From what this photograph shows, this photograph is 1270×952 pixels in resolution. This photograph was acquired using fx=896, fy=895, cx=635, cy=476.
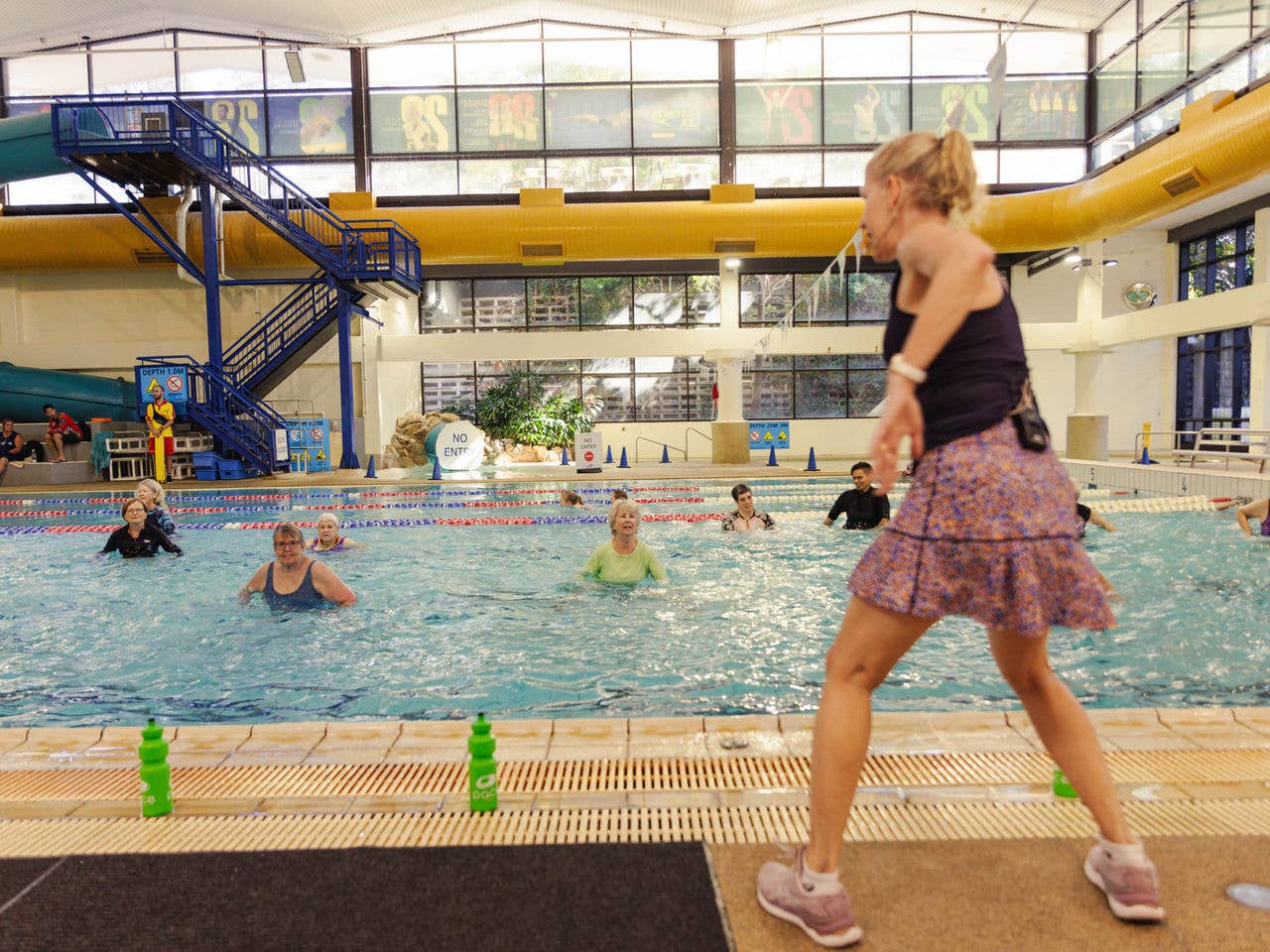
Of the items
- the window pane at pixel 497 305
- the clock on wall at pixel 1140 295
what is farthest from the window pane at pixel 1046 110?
the window pane at pixel 497 305

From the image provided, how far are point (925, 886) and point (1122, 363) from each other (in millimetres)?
22503

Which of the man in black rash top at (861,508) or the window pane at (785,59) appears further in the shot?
the window pane at (785,59)

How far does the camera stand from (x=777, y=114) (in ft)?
62.1

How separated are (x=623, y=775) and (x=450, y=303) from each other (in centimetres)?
2010

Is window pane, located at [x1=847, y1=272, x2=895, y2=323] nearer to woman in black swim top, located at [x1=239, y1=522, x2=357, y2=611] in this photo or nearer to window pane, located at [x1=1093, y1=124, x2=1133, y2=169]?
window pane, located at [x1=1093, y1=124, x2=1133, y2=169]

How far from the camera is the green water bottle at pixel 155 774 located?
2053 millimetres

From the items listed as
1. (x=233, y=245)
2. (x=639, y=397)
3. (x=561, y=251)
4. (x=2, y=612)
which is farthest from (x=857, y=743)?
(x=639, y=397)

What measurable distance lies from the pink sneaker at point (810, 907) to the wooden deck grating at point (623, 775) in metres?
0.59

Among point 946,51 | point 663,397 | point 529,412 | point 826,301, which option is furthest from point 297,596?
point 946,51

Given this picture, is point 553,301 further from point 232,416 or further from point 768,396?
point 232,416

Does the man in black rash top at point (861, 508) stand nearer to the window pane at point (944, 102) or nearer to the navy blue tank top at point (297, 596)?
the navy blue tank top at point (297, 596)

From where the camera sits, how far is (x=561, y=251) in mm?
15773

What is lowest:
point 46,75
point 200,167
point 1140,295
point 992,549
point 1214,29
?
point 992,549

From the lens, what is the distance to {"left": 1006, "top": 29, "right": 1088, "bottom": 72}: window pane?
1861 centimetres
